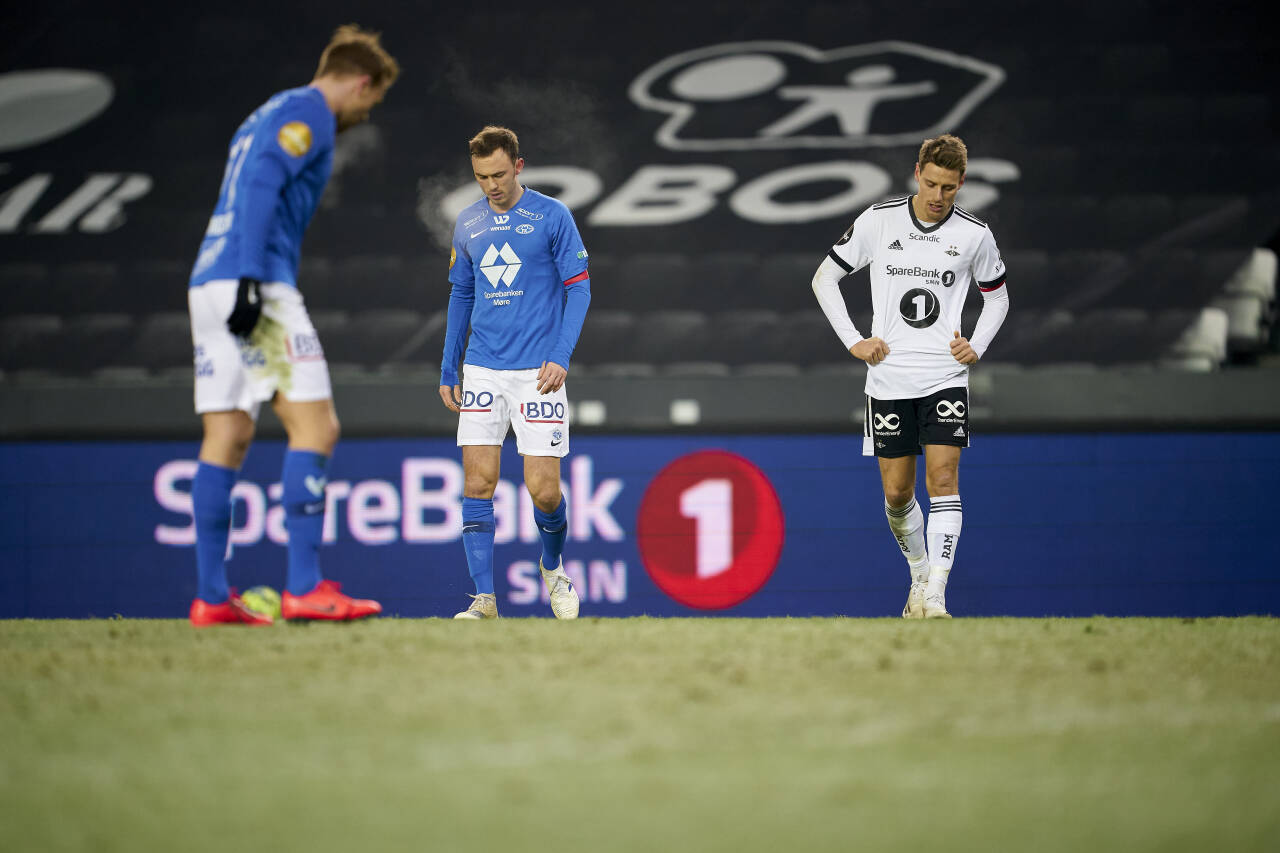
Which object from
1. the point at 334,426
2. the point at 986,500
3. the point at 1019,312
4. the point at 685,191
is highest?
the point at 685,191

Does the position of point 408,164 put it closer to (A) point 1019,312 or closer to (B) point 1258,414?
(A) point 1019,312

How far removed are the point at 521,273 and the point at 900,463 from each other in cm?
159

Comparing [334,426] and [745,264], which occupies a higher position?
[745,264]

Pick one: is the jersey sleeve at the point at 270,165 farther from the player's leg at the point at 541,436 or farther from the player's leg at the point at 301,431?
the player's leg at the point at 541,436

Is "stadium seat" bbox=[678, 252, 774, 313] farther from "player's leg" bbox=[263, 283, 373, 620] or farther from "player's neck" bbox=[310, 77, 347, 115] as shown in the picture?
"player's leg" bbox=[263, 283, 373, 620]

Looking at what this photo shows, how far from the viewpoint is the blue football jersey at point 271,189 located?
3.54 meters

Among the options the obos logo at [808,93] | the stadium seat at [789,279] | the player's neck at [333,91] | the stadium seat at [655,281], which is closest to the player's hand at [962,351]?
the player's neck at [333,91]

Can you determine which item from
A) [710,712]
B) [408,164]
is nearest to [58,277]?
[408,164]

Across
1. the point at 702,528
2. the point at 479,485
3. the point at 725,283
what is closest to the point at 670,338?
the point at 725,283

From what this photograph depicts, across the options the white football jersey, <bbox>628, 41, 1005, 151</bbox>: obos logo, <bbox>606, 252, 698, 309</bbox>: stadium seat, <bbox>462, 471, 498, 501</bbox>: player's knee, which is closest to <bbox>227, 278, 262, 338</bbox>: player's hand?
<bbox>462, 471, 498, 501</bbox>: player's knee

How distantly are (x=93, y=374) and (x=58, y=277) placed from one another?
2.86 ft

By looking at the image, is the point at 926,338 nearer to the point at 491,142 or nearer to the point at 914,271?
the point at 914,271

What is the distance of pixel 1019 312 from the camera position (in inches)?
330

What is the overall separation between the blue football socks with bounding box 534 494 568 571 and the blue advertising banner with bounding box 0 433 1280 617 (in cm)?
192
